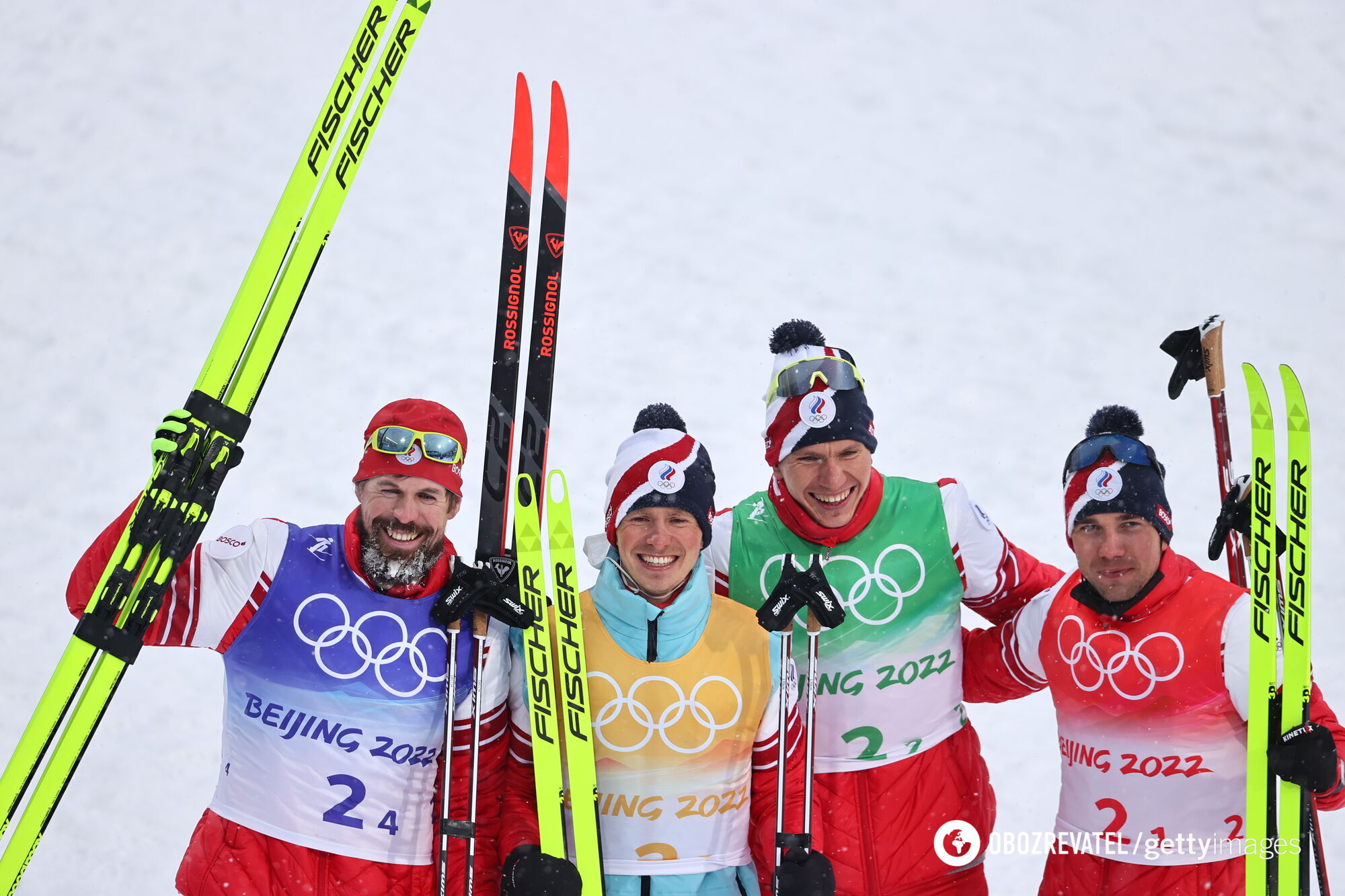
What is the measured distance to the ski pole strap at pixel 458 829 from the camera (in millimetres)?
2062

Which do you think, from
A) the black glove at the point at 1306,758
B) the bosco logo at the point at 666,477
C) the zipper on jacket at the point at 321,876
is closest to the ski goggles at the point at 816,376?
the bosco logo at the point at 666,477

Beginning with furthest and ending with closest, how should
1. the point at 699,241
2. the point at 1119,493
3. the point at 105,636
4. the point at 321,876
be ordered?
the point at 699,241 → the point at 1119,493 → the point at 321,876 → the point at 105,636

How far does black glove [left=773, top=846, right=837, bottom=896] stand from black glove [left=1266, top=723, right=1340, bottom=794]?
79cm

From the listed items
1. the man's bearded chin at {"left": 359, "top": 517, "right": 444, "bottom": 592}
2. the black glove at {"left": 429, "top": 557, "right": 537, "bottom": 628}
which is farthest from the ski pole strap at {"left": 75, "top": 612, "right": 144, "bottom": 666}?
the black glove at {"left": 429, "top": 557, "right": 537, "bottom": 628}

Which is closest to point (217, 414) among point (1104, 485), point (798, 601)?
point (798, 601)

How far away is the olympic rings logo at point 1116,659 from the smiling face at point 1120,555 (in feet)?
0.25

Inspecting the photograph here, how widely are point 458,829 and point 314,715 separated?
33 centimetres

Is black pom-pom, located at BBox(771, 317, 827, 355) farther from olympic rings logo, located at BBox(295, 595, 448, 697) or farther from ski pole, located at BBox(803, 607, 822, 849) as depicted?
olympic rings logo, located at BBox(295, 595, 448, 697)

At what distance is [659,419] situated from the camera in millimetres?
2387

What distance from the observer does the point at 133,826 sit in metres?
4.15

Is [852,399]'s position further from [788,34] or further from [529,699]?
[788,34]

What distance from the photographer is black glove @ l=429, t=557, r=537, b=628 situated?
2072 mm

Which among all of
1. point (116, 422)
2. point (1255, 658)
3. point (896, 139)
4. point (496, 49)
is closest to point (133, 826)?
point (116, 422)

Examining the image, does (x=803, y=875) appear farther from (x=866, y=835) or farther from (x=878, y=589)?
(x=878, y=589)
